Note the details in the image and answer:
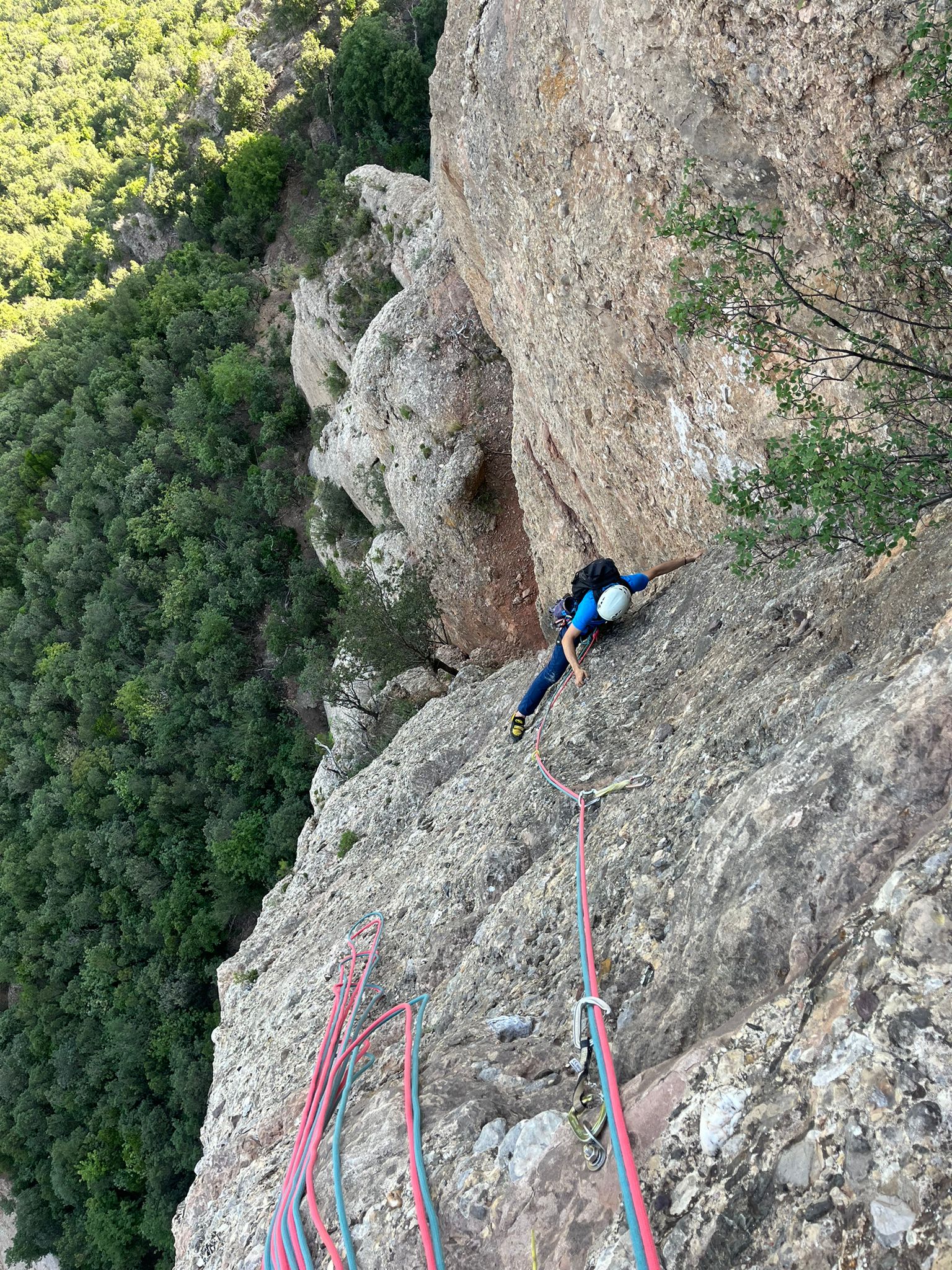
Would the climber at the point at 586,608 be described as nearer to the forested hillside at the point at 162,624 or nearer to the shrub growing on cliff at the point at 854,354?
the shrub growing on cliff at the point at 854,354

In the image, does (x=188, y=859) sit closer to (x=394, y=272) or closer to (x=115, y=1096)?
(x=115, y=1096)

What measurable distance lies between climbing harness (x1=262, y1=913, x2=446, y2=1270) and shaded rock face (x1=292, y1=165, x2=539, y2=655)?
11197 millimetres

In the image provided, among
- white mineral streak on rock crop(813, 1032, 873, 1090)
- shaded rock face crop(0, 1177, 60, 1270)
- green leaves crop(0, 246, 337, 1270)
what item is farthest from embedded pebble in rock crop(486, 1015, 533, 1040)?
shaded rock face crop(0, 1177, 60, 1270)

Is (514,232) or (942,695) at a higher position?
(514,232)

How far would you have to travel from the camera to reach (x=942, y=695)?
125 inches

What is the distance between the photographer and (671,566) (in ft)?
26.9

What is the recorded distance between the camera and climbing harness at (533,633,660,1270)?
2541 mm

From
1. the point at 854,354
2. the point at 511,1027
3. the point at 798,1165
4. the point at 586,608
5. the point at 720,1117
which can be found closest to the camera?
the point at 798,1165

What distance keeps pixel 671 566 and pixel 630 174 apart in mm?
3822

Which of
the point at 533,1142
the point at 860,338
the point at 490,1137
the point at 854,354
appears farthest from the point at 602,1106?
the point at 860,338

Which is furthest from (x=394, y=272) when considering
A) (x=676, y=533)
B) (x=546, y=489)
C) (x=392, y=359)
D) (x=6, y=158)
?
(x=6, y=158)

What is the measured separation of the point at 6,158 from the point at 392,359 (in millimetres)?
58235

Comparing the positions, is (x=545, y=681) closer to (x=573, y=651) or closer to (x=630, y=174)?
(x=573, y=651)

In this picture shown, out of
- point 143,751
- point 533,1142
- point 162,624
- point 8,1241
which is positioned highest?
point 162,624
